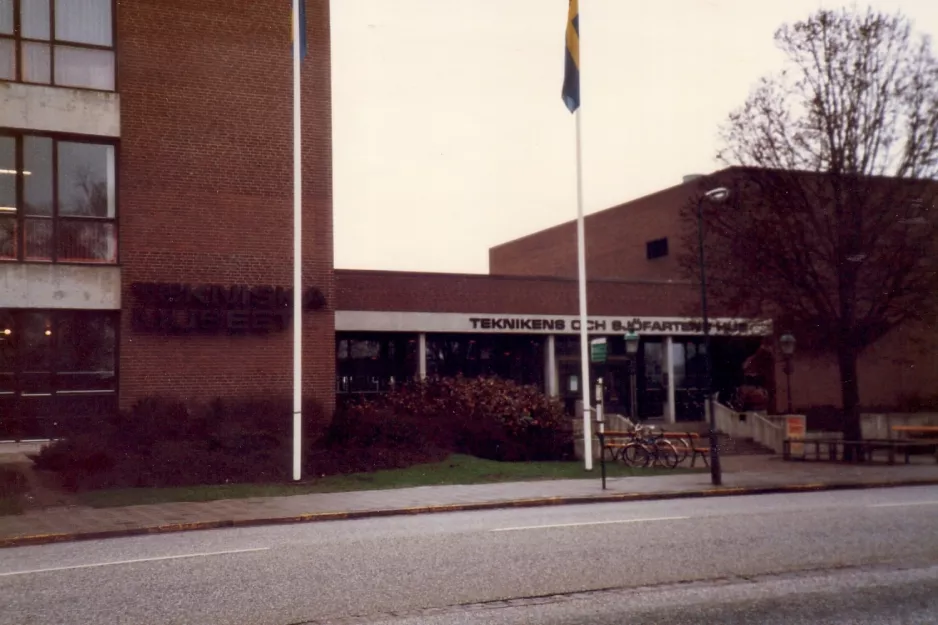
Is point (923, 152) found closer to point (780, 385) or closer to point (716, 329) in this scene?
point (716, 329)

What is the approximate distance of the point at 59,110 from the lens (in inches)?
851

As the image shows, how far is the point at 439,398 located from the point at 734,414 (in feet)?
40.2

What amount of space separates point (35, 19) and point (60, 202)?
13.4 feet

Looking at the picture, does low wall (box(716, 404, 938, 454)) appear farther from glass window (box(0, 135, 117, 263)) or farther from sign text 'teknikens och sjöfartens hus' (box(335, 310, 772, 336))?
glass window (box(0, 135, 117, 263))

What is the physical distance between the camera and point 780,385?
38.8 meters

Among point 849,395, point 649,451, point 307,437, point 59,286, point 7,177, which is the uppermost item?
point 7,177

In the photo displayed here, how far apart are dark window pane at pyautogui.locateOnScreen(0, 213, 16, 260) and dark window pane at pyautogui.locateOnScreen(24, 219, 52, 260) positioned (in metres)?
0.26

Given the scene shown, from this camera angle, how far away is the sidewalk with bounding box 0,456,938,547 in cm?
1357

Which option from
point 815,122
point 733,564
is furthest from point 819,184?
point 733,564

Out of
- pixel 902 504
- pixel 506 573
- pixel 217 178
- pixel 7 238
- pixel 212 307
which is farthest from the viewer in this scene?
pixel 217 178

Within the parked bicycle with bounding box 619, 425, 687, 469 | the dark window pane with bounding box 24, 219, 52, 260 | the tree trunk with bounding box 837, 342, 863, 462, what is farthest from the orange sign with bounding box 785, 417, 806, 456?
the dark window pane with bounding box 24, 219, 52, 260

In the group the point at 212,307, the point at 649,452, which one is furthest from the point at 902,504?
the point at 212,307

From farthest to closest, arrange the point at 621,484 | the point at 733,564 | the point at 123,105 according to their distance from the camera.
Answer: the point at 123,105
the point at 621,484
the point at 733,564

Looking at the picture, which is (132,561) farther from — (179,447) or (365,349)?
(365,349)
